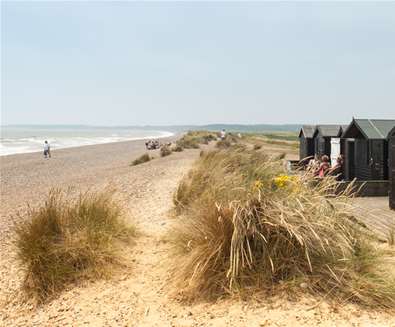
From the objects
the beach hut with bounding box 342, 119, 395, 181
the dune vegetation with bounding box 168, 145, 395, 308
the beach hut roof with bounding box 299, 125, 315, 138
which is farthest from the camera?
the beach hut roof with bounding box 299, 125, 315, 138

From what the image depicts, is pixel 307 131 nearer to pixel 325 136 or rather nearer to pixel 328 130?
pixel 328 130

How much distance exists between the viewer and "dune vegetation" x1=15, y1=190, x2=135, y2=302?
Result: 432 cm

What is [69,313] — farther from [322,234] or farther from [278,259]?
[322,234]

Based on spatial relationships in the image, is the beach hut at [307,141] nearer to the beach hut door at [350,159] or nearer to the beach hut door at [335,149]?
the beach hut door at [335,149]

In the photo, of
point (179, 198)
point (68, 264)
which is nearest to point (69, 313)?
point (68, 264)

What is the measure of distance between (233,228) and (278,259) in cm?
51

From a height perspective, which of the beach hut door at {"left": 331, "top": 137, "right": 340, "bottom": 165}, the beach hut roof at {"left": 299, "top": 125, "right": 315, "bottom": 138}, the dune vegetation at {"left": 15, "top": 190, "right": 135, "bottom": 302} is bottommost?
the dune vegetation at {"left": 15, "top": 190, "right": 135, "bottom": 302}

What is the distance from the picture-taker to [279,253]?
377 cm

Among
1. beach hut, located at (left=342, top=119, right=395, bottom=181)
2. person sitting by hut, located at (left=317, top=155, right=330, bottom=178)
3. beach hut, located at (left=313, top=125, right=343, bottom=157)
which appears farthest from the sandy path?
beach hut, located at (left=313, top=125, right=343, bottom=157)

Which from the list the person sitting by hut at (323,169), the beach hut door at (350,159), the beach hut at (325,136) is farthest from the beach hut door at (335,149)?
the person sitting by hut at (323,169)

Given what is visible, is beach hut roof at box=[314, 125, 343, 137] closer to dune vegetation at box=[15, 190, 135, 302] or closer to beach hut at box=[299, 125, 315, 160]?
beach hut at box=[299, 125, 315, 160]

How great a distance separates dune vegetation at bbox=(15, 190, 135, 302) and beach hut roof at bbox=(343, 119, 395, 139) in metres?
8.34

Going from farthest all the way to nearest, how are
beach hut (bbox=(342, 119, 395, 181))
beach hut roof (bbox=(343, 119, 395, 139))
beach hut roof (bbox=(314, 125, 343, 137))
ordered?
beach hut roof (bbox=(314, 125, 343, 137)), beach hut roof (bbox=(343, 119, 395, 139)), beach hut (bbox=(342, 119, 395, 181))

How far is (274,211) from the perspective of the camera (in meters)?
3.82
